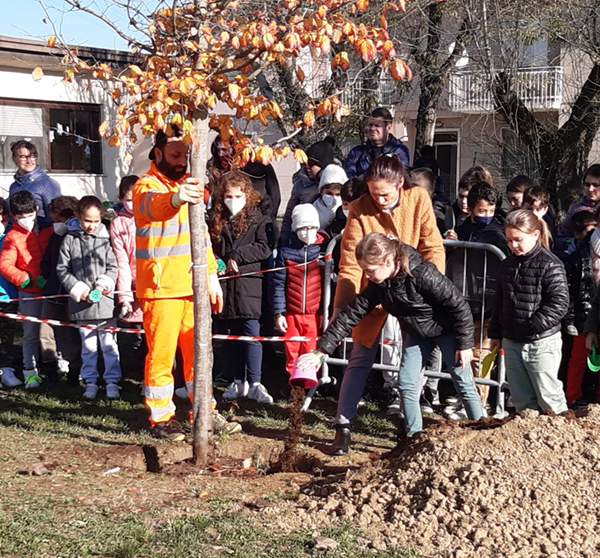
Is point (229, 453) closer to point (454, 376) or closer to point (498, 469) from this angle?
point (454, 376)

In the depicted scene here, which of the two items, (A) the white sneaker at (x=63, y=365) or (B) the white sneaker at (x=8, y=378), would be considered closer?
(B) the white sneaker at (x=8, y=378)

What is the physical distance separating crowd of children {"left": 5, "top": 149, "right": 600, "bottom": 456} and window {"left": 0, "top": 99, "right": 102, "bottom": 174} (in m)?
9.82

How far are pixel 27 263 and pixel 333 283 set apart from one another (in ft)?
10.2

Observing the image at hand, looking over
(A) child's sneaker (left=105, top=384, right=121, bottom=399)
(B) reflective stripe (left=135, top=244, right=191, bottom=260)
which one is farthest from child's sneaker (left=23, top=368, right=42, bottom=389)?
(B) reflective stripe (left=135, top=244, right=191, bottom=260)

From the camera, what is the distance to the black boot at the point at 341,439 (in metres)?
5.93

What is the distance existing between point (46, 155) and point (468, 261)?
1379 cm

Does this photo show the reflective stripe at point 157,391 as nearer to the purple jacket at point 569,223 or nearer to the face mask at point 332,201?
the face mask at point 332,201

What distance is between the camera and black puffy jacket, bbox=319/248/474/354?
538 cm

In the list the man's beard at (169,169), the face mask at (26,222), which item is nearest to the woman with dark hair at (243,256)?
the man's beard at (169,169)

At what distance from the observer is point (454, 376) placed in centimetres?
558

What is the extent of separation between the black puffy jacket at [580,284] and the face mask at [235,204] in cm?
294

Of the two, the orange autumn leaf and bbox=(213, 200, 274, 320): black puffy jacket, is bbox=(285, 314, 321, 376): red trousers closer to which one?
bbox=(213, 200, 274, 320): black puffy jacket

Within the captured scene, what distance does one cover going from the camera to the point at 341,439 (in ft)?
19.5

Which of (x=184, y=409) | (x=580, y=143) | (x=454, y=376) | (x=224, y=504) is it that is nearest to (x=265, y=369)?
(x=184, y=409)
